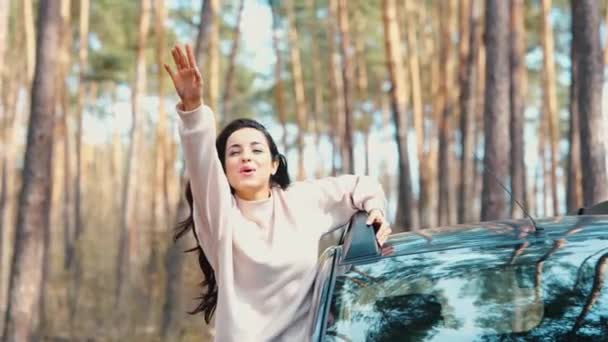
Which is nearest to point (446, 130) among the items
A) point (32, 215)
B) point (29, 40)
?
point (29, 40)

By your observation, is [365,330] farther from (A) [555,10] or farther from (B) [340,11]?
(A) [555,10]

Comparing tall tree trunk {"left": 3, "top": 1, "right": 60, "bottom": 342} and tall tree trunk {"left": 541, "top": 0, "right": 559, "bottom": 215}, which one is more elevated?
tall tree trunk {"left": 541, "top": 0, "right": 559, "bottom": 215}

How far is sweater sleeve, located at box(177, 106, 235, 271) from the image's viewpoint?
3.47 m

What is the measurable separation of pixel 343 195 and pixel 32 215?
705 centimetres

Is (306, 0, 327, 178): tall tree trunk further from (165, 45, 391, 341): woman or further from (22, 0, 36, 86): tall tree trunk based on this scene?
(165, 45, 391, 341): woman

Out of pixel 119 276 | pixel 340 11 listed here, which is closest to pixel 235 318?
pixel 119 276

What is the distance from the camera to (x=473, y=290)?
320cm

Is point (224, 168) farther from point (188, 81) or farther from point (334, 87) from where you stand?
point (334, 87)

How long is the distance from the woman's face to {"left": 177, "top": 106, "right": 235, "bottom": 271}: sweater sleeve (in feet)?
0.64

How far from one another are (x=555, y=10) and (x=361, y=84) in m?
6.73

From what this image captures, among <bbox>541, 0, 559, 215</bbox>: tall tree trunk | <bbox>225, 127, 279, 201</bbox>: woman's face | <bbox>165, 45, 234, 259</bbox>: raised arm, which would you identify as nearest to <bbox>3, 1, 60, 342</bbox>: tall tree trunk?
<bbox>225, 127, 279, 201</bbox>: woman's face

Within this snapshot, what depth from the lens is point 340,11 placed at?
992 inches

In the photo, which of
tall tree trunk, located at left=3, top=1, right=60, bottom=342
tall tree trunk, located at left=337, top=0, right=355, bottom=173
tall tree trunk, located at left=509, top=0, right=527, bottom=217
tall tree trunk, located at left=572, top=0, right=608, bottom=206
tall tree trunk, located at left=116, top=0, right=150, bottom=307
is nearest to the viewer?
tall tree trunk, located at left=572, top=0, right=608, bottom=206

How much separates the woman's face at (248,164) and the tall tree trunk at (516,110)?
12.2m
